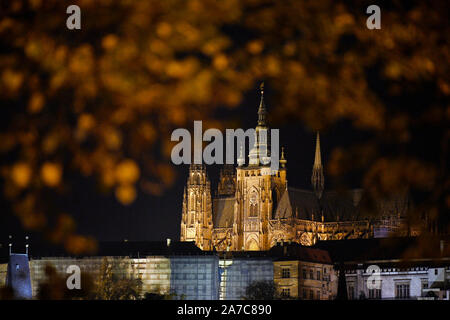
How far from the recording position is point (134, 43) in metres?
8.09

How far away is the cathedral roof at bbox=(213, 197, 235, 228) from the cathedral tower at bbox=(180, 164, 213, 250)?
16.5 ft

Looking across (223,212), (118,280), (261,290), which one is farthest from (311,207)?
(261,290)

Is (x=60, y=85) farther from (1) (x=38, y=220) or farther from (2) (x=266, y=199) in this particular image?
(2) (x=266, y=199)

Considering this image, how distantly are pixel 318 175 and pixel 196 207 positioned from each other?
20002 mm

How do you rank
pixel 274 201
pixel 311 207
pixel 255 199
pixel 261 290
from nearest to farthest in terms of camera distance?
pixel 261 290 < pixel 255 199 < pixel 274 201 < pixel 311 207

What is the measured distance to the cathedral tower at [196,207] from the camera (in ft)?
431

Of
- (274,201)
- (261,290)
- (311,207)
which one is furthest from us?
(311,207)

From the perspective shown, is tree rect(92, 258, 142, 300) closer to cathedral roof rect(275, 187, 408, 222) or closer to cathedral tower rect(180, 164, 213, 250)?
cathedral tower rect(180, 164, 213, 250)

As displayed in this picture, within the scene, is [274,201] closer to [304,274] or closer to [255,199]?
[255,199]

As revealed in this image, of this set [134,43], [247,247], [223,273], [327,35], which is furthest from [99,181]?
[247,247]

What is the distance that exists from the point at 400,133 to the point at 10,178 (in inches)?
118

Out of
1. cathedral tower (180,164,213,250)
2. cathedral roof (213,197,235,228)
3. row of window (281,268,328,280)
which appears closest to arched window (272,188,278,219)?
cathedral roof (213,197,235,228)

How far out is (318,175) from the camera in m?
144

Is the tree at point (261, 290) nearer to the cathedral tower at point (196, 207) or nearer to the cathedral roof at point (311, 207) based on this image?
the cathedral roof at point (311, 207)
